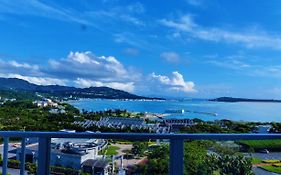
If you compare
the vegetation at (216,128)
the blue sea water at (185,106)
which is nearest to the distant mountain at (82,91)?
the blue sea water at (185,106)

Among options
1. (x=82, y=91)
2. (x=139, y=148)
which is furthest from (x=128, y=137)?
(x=82, y=91)

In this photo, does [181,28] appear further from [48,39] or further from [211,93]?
[48,39]

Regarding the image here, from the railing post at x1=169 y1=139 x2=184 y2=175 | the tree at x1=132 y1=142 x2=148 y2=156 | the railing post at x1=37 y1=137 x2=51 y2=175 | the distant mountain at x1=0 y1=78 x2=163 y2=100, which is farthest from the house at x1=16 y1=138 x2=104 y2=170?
the distant mountain at x1=0 y1=78 x2=163 y2=100

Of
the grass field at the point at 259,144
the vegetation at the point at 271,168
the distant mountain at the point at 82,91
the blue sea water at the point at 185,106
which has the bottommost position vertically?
the vegetation at the point at 271,168

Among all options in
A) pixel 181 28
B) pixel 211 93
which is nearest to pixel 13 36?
pixel 181 28

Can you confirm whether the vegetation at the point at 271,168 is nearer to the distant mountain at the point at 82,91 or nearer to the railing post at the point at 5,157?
the railing post at the point at 5,157

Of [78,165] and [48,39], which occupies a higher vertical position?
[48,39]

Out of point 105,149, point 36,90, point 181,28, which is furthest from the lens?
point 36,90

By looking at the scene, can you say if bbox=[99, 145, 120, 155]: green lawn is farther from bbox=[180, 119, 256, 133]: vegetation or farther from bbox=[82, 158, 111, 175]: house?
bbox=[180, 119, 256, 133]: vegetation
